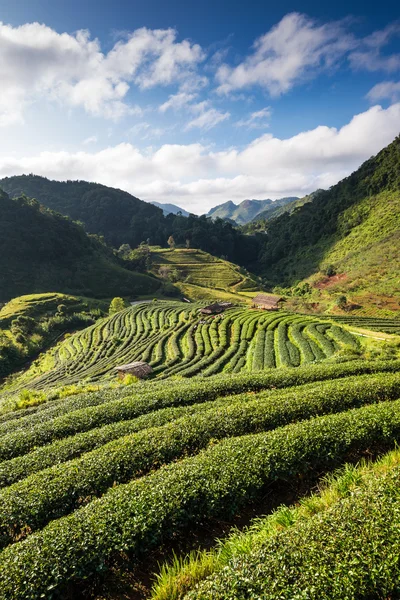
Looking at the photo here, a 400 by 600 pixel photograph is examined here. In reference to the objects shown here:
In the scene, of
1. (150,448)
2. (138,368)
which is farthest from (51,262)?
(150,448)

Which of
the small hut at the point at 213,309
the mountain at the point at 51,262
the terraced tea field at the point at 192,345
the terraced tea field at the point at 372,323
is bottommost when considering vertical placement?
the terraced tea field at the point at 372,323

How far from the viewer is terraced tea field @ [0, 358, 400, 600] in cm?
696

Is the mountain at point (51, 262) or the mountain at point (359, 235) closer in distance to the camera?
the mountain at point (359, 235)

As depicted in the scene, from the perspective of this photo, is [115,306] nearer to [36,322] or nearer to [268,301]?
[36,322]

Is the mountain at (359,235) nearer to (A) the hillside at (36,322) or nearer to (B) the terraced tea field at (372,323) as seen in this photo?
(B) the terraced tea field at (372,323)

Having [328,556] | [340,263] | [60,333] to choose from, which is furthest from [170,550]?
[340,263]

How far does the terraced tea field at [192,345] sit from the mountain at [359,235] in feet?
Answer: 196

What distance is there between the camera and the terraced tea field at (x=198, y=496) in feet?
22.8

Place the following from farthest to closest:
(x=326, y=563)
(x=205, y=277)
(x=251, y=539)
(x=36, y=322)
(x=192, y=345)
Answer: (x=205, y=277) → (x=36, y=322) → (x=192, y=345) → (x=251, y=539) → (x=326, y=563)

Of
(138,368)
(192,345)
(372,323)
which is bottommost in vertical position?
(372,323)

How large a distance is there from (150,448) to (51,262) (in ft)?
563

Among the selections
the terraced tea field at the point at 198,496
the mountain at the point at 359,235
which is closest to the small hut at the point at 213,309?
the mountain at the point at 359,235

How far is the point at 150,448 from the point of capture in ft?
44.5

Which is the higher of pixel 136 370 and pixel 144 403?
pixel 144 403
